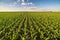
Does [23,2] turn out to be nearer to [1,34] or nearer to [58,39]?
[1,34]

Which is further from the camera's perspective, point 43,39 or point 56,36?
point 56,36

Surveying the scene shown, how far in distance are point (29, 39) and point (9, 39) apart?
115 centimetres

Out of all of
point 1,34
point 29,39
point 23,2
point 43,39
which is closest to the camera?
point 43,39

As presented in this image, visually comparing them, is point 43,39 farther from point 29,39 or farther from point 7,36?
point 7,36

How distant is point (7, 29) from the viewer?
10.2m

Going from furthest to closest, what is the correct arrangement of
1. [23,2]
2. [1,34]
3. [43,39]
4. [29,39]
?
1. [23,2]
2. [1,34]
3. [29,39]
4. [43,39]

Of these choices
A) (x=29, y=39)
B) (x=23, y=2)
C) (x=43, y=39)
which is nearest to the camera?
(x=43, y=39)

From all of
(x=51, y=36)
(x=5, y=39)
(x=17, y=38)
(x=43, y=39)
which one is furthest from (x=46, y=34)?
(x=5, y=39)

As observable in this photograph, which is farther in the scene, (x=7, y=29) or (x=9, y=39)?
(x=7, y=29)

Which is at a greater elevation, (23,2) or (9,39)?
(23,2)

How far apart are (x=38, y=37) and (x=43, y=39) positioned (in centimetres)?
95

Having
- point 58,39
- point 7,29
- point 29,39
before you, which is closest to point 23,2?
point 7,29

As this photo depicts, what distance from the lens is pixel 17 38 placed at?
8039mm

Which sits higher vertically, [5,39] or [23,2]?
[23,2]
